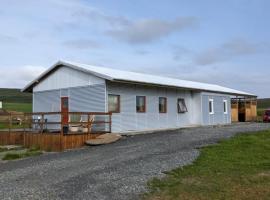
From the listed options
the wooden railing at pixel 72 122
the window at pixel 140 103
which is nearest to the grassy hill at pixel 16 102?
the wooden railing at pixel 72 122

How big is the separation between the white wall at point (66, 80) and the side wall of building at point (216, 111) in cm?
1055

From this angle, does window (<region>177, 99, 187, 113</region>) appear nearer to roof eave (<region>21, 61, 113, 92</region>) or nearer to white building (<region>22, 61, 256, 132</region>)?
white building (<region>22, 61, 256, 132</region>)

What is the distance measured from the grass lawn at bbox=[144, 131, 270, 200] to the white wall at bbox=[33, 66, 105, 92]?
993cm

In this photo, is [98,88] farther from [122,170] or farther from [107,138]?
[122,170]

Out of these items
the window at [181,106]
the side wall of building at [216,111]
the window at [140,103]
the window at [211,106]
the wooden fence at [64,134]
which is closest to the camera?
the wooden fence at [64,134]

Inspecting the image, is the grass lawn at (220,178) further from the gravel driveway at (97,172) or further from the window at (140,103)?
the window at (140,103)

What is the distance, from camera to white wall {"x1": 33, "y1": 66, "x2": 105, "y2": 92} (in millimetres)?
22416

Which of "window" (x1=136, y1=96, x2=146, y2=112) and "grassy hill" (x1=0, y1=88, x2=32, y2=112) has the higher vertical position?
"grassy hill" (x1=0, y1=88, x2=32, y2=112)

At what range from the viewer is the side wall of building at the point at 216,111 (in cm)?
3011

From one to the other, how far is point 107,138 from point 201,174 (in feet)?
29.9

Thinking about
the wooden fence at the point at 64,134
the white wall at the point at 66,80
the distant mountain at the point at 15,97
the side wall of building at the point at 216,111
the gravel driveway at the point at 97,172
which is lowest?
the gravel driveway at the point at 97,172

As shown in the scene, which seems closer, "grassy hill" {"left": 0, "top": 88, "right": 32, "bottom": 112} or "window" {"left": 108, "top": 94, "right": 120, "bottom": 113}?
"window" {"left": 108, "top": 94, "right": 120, "bottom": 113}

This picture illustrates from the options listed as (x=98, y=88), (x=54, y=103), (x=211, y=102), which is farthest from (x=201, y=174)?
(x=211, y=102)

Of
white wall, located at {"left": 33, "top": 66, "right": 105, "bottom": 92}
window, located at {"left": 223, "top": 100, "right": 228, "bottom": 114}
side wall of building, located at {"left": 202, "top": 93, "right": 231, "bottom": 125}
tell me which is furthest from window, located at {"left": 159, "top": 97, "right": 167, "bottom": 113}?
window, located at {"left": 223, "top": 100, "right": 228, "bottom": 114}
